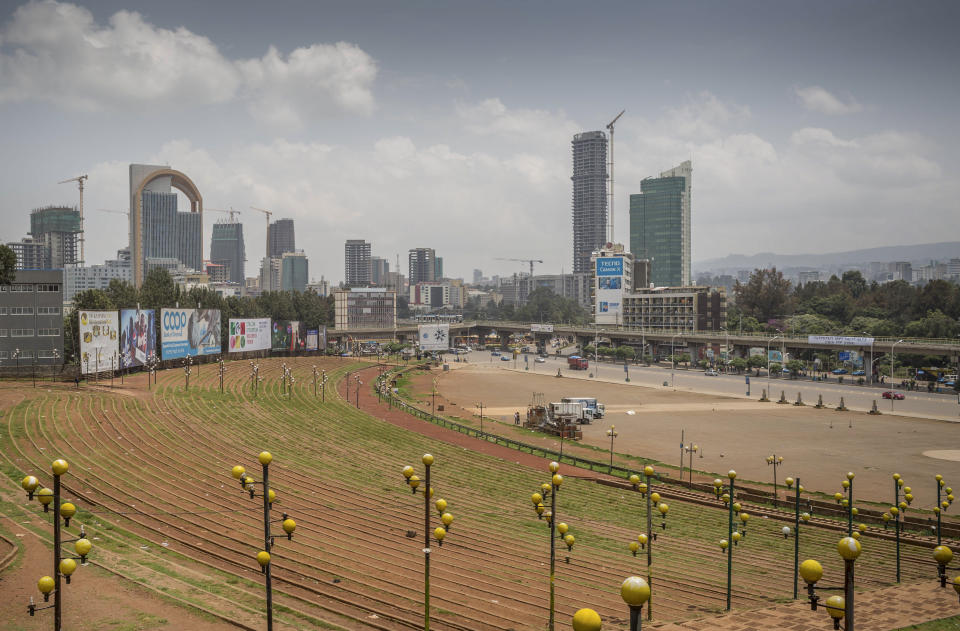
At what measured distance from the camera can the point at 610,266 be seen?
500 feet

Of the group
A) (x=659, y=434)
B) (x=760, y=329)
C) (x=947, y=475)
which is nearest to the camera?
(x=947, y=475)

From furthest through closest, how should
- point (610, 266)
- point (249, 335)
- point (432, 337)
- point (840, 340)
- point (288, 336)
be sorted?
point (610, 266) < point (432, 337) < point (288, 336) < point (840, 340) < point (249, 335)

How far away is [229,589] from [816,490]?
32.8m

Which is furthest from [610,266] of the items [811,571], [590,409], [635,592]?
[635,592]

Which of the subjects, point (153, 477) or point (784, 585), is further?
point (153, 477)

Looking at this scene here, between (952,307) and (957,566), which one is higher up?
(952,307)

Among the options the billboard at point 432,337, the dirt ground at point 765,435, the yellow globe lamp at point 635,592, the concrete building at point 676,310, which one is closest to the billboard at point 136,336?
the dirt ground at point 765,435

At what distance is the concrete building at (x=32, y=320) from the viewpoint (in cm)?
5622

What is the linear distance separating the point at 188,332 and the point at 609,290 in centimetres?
10072

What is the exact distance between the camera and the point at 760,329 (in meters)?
145

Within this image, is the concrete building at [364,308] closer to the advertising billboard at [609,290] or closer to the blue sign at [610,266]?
the advertising billboard at [609,290]

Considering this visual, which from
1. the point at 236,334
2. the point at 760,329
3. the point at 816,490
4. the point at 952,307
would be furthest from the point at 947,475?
the point at 760,329

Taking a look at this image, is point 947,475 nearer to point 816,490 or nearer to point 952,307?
point 816,490

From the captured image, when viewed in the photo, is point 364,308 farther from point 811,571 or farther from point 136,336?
point 811,571
